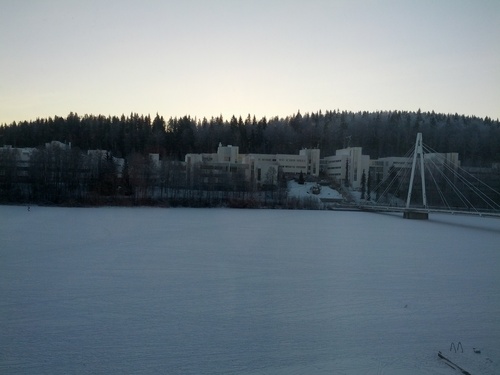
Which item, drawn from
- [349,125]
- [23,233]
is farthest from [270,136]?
[23,233]

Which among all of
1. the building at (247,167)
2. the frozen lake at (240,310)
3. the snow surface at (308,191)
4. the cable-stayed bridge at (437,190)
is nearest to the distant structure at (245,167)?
the building at (247,167)

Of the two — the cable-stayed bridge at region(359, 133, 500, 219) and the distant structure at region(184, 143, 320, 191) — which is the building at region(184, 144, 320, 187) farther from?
the cable-stayed bridge at region(359, 133, 500, 219)

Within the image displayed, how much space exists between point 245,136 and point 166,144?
17.7 ft

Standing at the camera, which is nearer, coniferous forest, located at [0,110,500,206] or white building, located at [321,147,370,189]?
coniferous forest, located at [0,110,500,206]

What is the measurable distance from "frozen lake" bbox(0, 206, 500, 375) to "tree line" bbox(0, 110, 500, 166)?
2257cm

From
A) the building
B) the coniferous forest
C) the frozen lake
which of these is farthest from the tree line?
the frozen lake

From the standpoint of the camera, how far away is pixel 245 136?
3238 cm

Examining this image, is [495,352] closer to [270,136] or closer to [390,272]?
[390,272]

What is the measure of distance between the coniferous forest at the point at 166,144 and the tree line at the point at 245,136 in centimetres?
7

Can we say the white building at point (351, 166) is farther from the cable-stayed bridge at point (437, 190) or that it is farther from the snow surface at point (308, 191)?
the snow surface at point (308, 191)

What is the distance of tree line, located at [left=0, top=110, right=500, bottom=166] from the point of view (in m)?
30.3

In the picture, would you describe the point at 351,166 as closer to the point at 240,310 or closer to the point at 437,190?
the point at 437,190

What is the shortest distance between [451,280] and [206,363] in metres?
3.83

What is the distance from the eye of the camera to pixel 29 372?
249 cm
